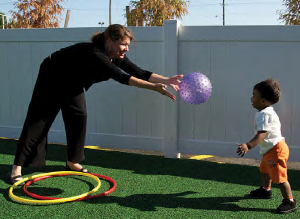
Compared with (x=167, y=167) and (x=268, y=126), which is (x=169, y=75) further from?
(x=268, y=126)

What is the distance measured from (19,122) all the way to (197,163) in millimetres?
3169

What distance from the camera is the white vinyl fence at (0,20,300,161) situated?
182 inches

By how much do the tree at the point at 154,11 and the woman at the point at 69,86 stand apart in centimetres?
2306

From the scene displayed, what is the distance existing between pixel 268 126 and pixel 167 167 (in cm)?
181

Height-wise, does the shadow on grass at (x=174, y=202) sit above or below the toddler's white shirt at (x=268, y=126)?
below

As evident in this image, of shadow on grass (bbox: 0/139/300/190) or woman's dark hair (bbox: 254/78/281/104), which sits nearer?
woman's dark hair (bbox: 254/78/281/104)

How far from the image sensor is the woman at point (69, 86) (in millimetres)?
3811

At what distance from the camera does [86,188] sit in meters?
3.88

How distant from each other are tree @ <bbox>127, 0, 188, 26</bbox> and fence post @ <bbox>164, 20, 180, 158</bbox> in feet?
71.9

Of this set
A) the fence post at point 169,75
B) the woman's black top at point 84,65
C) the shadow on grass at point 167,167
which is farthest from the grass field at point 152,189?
the woman's black top at point 84,65

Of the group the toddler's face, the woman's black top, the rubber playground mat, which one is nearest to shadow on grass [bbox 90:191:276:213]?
the toddler's face

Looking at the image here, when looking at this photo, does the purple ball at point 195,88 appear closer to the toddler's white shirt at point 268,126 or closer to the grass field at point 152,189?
the toddler's white shirt at point 268,126

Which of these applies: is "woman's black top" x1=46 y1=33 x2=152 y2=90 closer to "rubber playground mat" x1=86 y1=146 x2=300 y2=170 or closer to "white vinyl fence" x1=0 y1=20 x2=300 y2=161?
"white vinyl fence" x1=0 y1=20 x2=300 y2=161

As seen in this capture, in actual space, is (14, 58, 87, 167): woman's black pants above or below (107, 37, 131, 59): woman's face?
below
